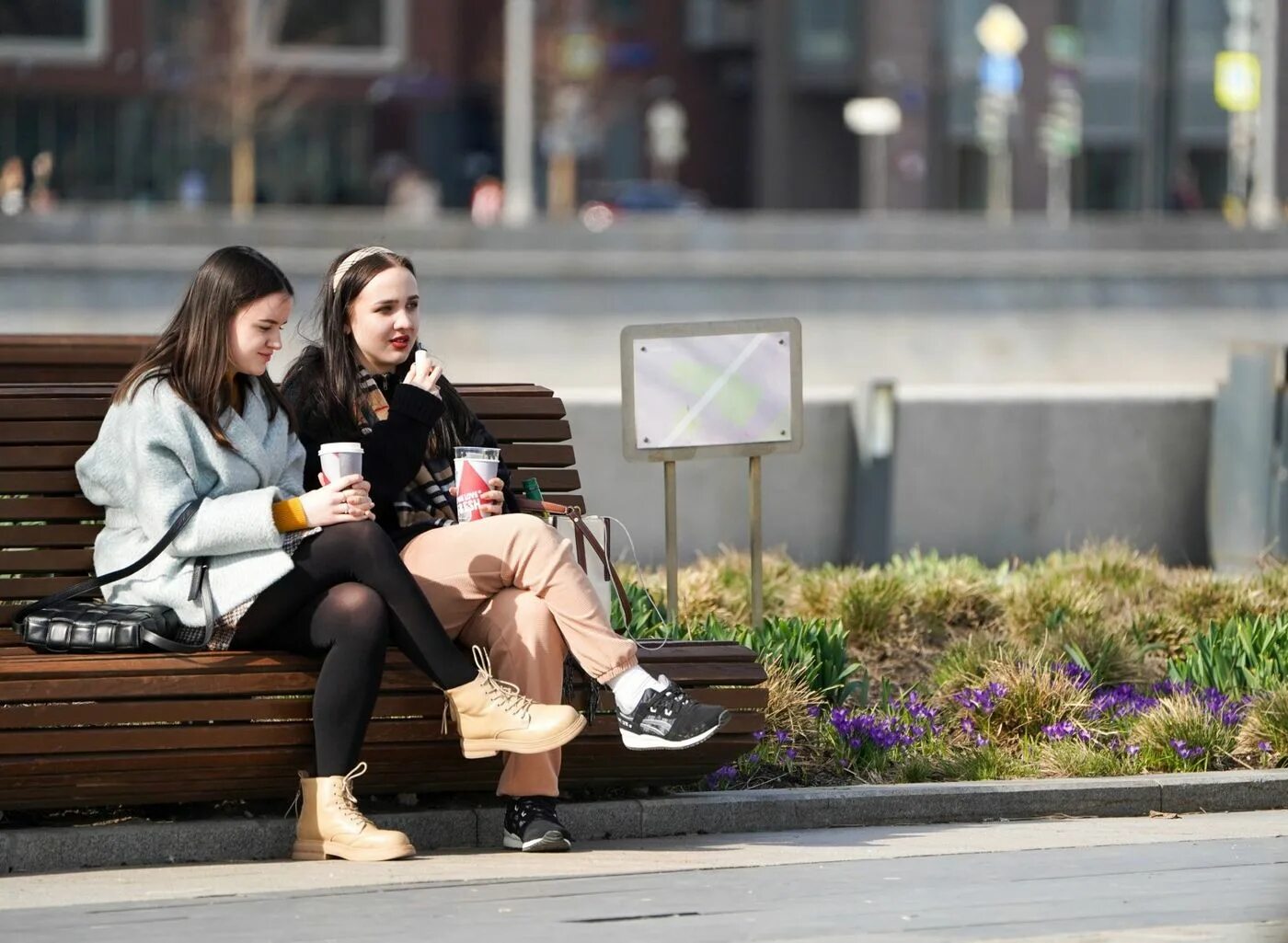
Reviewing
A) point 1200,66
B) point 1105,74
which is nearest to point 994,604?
point 1105,74

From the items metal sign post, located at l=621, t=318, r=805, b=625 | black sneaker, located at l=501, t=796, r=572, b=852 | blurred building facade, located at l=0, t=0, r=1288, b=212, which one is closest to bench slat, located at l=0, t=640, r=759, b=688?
black sneaker, located at l=501, t=796, r=572, b=852

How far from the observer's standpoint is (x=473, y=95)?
63.1m

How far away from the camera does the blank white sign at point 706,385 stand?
7.12 meters

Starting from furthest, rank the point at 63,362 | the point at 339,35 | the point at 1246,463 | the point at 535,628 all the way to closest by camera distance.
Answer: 1. the point at 339,35
2. the point at 1246,463
3. the point at 63,362
4. the point at 535,628

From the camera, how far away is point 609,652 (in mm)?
5496

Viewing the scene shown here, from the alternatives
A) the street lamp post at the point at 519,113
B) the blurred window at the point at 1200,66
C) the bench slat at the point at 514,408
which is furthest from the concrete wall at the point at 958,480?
the blurred window at the point at 1200,66

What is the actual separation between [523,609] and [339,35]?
57.9 metres

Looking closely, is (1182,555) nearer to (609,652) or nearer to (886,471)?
(886,471)

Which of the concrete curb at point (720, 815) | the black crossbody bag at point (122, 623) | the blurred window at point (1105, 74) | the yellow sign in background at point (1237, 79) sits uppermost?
the blurred window at point (1105, 74)

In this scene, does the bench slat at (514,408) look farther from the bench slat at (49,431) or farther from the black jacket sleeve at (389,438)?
the bench slat at (49,431)

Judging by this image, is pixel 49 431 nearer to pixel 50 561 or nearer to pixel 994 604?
pixel 50 561

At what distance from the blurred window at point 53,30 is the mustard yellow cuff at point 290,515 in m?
57.2

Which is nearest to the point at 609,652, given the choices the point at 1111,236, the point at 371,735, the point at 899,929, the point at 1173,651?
the point at 371,735

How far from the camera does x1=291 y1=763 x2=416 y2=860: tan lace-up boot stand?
5312 mm
